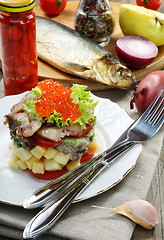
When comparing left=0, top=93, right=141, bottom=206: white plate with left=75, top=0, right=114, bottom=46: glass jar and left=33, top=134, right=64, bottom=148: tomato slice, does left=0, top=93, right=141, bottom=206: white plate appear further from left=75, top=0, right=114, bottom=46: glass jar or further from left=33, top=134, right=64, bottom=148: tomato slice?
left=75, top=0, right=114, bottom=46: glass jar

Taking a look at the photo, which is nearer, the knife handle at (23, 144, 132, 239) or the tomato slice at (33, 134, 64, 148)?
the knife handle at (23, 144, 132, 239)

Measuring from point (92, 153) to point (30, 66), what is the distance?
3.00ft

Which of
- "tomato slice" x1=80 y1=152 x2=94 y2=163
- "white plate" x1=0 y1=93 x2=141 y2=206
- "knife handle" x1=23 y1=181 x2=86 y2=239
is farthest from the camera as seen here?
"tomato slice" x1=80 y1=152 x2=94 y2=163

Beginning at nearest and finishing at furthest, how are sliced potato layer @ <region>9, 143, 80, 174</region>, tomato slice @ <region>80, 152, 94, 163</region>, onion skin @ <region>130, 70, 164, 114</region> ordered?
sliced potato layer @ <region>9, 143, 80, 174</region>, tomato slice @ <region>80, 152, 94, 163</region>, onion skin @ <region>130, 70, 164, 114</region>

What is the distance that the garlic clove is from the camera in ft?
6.48

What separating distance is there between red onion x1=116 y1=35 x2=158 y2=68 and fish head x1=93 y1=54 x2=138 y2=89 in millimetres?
128

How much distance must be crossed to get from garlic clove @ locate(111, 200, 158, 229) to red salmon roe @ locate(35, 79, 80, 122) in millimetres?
518

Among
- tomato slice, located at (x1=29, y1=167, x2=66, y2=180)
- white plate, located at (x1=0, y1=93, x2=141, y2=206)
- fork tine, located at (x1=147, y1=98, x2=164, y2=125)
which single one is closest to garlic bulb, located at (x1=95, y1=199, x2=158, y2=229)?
white plate, located at (x1=0, y1=93, x2=141, y2=206)

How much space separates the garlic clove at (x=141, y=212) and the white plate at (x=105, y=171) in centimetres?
14

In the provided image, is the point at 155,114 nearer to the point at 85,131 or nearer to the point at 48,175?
the point at 85,131

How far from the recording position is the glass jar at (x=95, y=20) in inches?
139

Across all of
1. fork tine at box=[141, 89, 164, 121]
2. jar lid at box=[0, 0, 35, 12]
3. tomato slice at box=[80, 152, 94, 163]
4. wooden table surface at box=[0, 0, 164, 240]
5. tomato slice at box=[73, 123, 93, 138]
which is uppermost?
jar lid at box=[0, 0, 35, 12]

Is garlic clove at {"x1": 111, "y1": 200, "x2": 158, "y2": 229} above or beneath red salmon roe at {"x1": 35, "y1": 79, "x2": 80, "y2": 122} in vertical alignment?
beneath

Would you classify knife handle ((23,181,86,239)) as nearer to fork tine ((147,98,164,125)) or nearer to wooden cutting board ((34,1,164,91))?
fork tine ((147,98,164,125))
